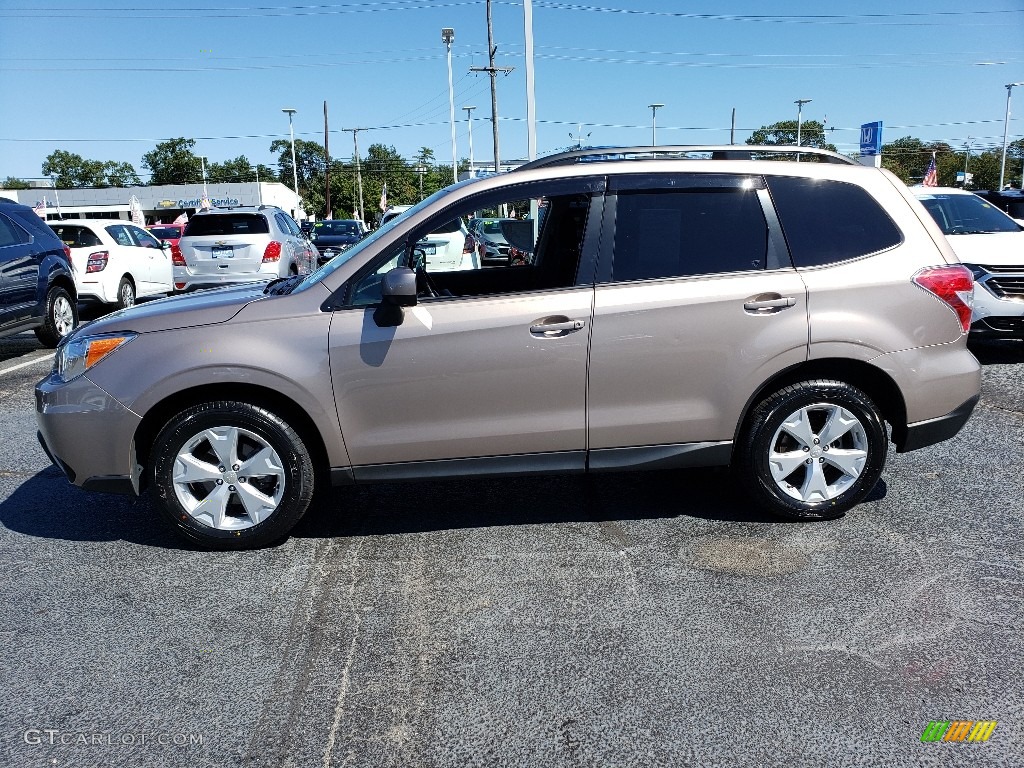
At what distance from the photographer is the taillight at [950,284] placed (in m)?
4.35

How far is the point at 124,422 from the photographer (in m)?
4.07

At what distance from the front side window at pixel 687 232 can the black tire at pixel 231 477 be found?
1867 millimetres

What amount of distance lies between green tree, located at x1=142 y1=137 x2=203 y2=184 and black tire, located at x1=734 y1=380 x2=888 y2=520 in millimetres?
123540

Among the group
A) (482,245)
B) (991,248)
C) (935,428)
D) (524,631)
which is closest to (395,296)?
(482,245)

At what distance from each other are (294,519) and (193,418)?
69 centimetres

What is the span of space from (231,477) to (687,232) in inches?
102

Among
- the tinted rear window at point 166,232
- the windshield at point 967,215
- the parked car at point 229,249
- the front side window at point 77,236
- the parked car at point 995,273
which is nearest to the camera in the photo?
the parked car at point 995,273

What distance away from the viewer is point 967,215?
1032 cm

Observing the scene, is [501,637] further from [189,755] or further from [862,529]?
[862,529]

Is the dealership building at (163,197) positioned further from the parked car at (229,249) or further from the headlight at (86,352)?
the headlight at (86,352)

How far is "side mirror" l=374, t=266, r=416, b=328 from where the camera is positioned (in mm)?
3945

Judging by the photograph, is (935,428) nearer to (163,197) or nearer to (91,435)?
(91,435)

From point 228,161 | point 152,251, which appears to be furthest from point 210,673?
point 228,161

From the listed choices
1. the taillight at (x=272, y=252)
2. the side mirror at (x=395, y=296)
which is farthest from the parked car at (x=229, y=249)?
the side mirror at (x=395, y=296)
